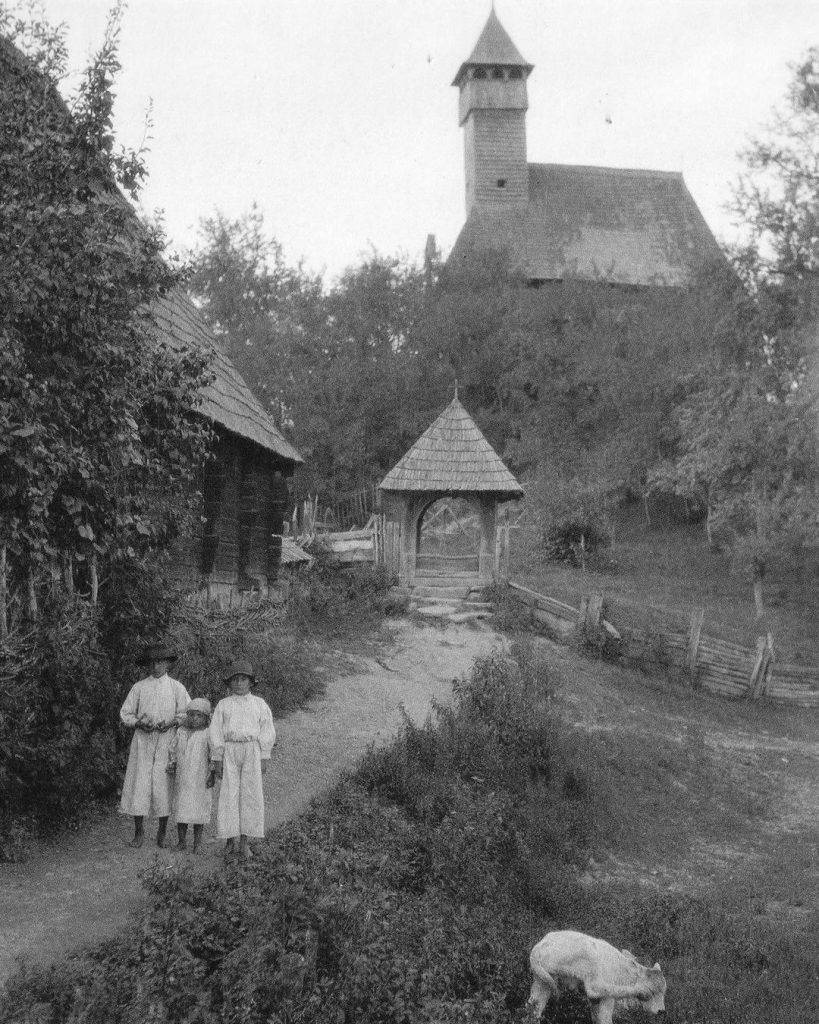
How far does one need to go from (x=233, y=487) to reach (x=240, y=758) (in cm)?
712

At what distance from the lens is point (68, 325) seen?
257 inches

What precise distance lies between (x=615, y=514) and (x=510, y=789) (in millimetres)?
21224

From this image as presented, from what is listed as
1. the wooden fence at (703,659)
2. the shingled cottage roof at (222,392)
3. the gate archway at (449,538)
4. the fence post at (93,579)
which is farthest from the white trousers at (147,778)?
the gate archway at (449,538)

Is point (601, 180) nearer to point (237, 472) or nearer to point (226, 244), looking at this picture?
point (226, 244)

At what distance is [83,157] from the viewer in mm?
6789

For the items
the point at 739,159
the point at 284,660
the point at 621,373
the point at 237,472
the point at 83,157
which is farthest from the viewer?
the point at 621,373

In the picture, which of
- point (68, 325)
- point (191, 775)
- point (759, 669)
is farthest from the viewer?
point (759, 669)

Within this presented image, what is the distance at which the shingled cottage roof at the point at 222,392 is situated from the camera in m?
11.9

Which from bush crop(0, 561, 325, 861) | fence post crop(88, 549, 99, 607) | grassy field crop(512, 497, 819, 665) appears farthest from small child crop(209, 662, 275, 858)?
grassy field crop(512, 497, 819, 665)

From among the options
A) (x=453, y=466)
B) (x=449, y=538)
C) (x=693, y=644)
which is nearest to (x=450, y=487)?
(x=453, y=466)

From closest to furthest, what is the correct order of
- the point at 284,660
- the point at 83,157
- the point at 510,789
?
the point at 83,157, the point at 510,789, the point at 284,660

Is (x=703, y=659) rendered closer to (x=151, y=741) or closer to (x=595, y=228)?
(x=151, y=741)

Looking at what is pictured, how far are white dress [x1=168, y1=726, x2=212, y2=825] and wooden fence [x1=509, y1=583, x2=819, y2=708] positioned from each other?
11432 millimetres

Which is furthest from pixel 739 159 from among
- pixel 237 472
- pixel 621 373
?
pixel 237 472
